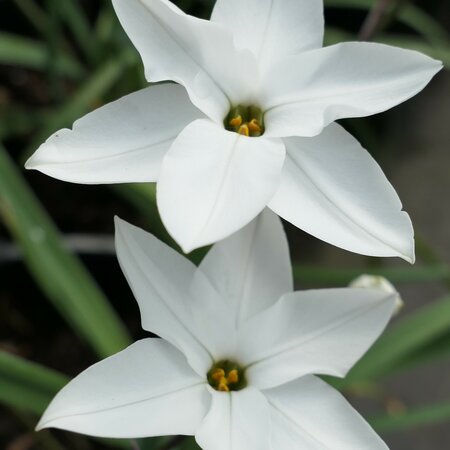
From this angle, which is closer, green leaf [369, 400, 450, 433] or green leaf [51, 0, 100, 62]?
green leaf [369, 400, 450, 433]

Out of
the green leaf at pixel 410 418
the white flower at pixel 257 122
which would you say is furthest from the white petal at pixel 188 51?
the green leaf at pixel 410 418

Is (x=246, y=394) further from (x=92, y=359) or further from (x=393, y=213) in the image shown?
(x=92, y=359)

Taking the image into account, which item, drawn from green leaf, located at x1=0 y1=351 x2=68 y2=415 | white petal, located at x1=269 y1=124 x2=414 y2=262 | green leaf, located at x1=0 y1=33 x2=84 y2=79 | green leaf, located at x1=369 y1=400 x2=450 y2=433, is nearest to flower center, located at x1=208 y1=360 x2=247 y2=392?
white petal, located at x1=269 y1=124 x2=414 y2=262

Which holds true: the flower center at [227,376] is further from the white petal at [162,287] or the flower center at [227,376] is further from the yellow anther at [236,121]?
the yellow anther at [236,121]

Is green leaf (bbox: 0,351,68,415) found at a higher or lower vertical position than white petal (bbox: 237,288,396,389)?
lower

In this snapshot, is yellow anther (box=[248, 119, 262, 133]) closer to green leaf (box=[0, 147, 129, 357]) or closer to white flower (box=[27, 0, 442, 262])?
white flower (box=[27, 0, 442, 262])

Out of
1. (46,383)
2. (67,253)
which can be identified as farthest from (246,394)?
(67,253)

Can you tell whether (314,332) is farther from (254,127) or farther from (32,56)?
(32,56)
